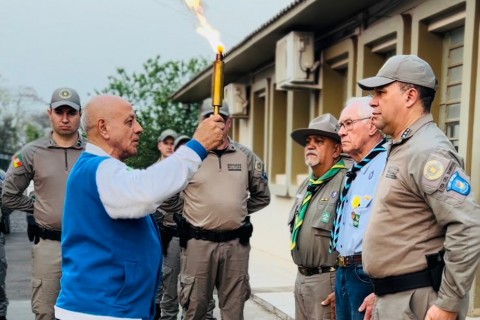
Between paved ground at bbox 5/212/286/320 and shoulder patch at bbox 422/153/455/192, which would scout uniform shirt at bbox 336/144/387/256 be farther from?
paved ground at bbox 5/212/286/320

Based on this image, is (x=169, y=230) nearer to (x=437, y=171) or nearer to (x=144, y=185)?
(x=144, y=185)

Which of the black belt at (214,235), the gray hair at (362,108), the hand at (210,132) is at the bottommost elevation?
the black belt at (214,235)

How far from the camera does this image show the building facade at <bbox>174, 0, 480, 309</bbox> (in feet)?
21.7

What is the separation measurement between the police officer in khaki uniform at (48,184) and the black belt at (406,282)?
291 centimetres

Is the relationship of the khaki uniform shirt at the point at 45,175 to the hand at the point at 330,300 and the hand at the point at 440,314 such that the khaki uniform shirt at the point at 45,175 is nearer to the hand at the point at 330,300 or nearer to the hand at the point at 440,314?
the hand at the point at 330,300

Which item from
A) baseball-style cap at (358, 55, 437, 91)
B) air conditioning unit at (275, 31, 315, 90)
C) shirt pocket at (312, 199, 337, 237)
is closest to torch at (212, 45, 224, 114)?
baseball-style cap at (358, 55, 437, 91)

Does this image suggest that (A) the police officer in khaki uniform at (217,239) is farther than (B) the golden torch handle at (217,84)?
Yes

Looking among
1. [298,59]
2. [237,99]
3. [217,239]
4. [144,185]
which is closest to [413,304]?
[144,185]

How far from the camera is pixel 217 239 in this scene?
5785 millimetres

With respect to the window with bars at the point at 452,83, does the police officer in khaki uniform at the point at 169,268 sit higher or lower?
lower

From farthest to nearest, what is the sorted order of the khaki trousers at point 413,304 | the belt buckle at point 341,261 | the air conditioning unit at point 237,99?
the air conditioning unit at point 237,99 < the belt buckle at point 341,261 < the khaki trousers at point 413,304

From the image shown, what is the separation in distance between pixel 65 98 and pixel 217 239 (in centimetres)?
176

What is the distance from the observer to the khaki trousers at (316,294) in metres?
4.57

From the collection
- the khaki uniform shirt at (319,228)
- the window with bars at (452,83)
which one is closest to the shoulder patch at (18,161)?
the khaki uniform shirt at (319,228)
